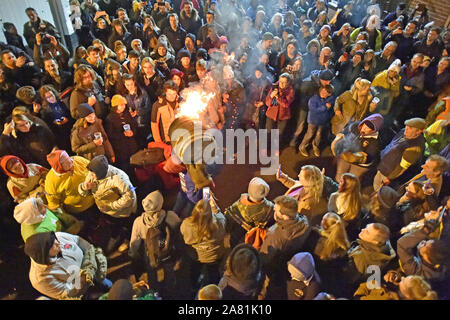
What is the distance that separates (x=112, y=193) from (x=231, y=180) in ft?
8.08

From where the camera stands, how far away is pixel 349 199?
3.70 meters

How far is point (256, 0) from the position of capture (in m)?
9.96

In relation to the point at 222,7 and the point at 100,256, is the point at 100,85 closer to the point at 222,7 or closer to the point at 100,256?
the point at 100,256

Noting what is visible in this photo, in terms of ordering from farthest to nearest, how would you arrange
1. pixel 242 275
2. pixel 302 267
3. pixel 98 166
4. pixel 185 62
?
pixel 185 62 < pixel 98 166 < pixel 302 267 < pixel 242 275

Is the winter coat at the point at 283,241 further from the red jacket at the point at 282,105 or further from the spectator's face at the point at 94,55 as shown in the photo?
the spectator's face at the point at 94,55

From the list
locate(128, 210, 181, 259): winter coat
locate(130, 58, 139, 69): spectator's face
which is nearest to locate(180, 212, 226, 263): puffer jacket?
locate(128, 210, 181, 259): winter coat

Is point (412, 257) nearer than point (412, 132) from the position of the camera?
Yes

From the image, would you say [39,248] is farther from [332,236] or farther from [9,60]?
[9,60]

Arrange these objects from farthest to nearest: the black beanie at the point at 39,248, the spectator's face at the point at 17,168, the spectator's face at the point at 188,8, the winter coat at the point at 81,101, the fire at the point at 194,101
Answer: the spectator's face at the point at 188,8
the winter coat at the point at 81,101
the fire at the point at 194,101
the spectator's face at the point at 17,168
the black beanie at the point at 39,248

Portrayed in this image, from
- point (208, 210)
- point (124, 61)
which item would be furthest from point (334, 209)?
point (124, 61)

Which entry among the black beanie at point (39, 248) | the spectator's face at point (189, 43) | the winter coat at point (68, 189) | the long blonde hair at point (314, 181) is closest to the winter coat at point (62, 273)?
the black beanie at point (39, 248)

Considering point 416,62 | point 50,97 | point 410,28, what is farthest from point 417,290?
point 410,28

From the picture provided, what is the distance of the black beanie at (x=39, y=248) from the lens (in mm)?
2858

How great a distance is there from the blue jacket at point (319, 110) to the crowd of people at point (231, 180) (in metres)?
0.02
